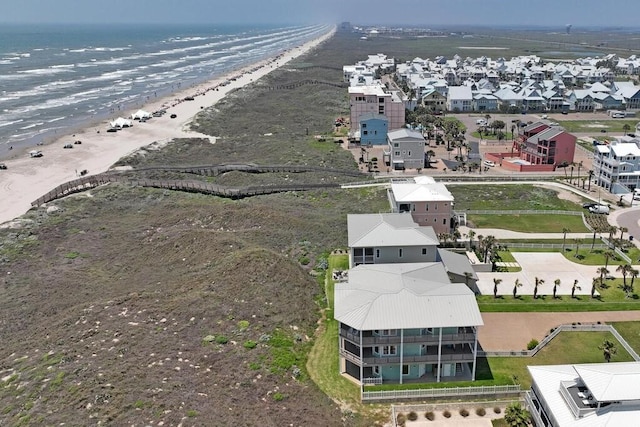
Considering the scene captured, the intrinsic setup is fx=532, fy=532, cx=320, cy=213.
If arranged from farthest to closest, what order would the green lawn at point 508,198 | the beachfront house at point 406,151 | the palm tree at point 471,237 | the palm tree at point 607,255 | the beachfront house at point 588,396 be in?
the beachfront house at point 406,151, the green lawn at point 508,198, the palm tree at point 471,237, the palm tree at point 607,255, the beachfront house at point 588,396

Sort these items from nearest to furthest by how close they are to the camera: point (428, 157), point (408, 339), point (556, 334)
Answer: point (408, 339)
point (556, 334)
point (428, 157)

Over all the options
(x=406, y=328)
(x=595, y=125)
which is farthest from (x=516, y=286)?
(x=595, y=125)

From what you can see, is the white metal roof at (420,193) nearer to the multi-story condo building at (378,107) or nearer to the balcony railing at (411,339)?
the balcony railing at (411,339)

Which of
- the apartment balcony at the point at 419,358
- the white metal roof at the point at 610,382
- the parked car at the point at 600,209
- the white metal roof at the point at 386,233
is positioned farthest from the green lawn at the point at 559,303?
the parked car at the point at 600,209

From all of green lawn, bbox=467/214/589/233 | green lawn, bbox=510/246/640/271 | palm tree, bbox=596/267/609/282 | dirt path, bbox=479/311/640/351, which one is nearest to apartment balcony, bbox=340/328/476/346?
dirt path, bbox=479/311/640/351

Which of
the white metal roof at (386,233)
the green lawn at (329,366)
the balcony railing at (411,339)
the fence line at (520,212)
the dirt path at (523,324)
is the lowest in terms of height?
the dirt path at (523,324)

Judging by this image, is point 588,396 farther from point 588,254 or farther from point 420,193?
point 420,193
